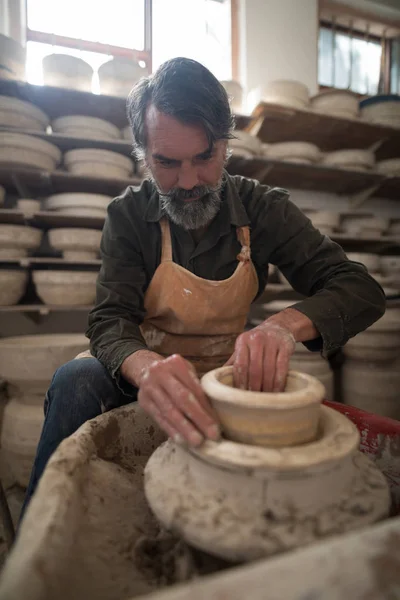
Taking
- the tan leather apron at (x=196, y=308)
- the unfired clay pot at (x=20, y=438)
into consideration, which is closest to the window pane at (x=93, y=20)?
the tan leather apron at (x=196, y=308)

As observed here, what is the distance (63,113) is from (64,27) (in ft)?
3.18

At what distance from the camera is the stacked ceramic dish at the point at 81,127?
2182mm

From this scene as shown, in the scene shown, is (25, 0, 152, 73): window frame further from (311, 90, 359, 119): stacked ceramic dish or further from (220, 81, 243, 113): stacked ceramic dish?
(311, 90, 359, 119): stacked ceramic dish

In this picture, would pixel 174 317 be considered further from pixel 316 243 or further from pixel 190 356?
pixel 316 243

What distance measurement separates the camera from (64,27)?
2771 millimetres

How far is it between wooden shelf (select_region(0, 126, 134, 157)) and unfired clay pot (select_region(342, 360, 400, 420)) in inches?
84.4

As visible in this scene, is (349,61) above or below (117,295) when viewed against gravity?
above

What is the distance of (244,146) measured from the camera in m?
2.41

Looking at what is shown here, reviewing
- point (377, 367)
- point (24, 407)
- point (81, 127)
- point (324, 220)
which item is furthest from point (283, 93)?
point (24, 407)

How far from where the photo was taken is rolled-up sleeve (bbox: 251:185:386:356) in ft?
3.33

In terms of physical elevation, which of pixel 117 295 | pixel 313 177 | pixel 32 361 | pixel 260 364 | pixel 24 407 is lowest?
pixel 24 407

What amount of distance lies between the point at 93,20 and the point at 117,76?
1.11 meters

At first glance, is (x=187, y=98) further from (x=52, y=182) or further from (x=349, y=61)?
(x=349, y=61)

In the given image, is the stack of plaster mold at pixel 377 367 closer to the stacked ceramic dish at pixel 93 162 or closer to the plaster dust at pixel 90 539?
the plaster dust at pixel 90 539
